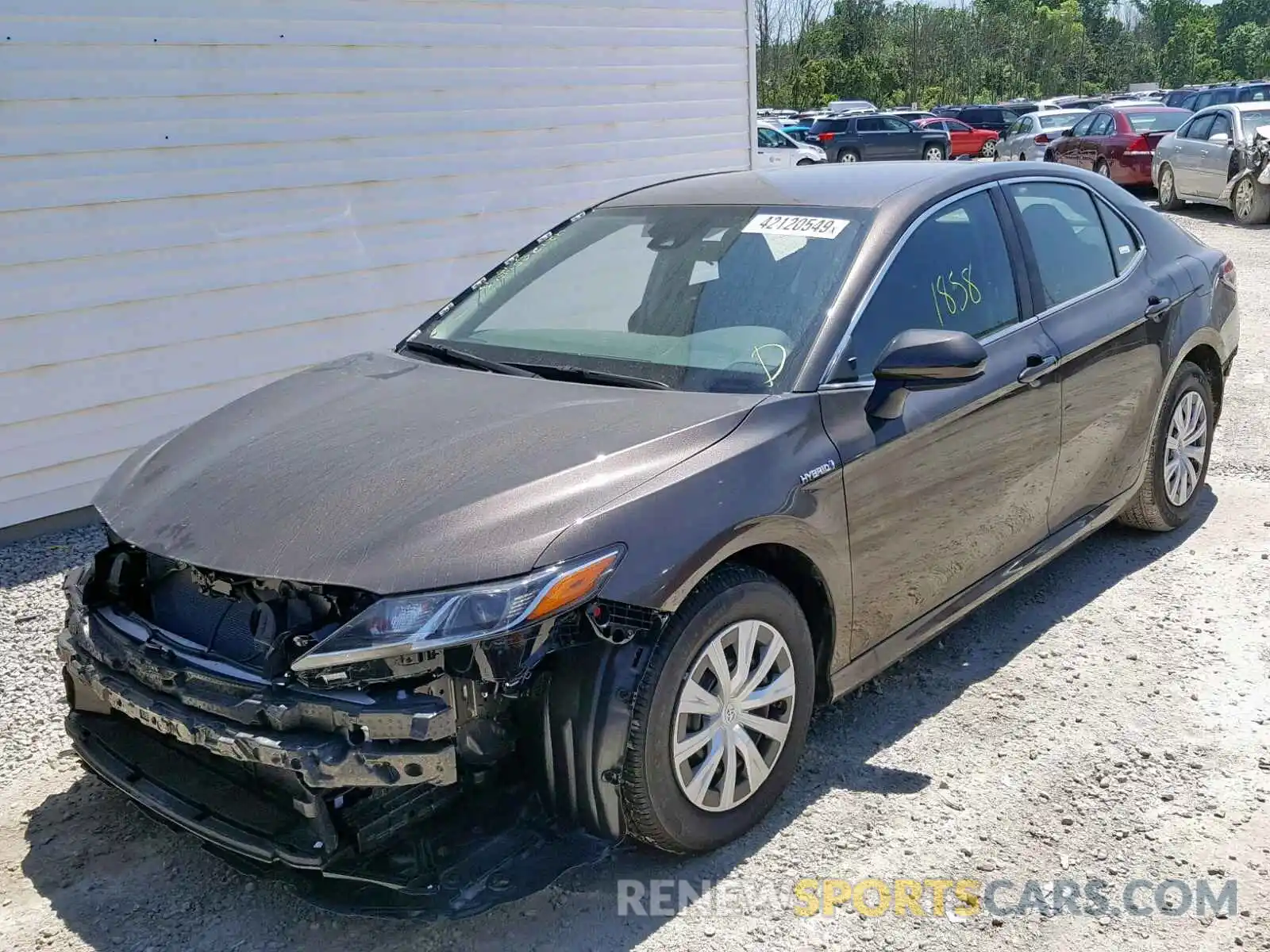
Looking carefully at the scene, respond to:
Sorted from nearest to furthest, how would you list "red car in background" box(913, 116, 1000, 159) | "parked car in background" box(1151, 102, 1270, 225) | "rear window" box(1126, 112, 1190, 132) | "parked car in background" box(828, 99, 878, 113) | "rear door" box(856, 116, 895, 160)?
"parked car in background" box(1151, 102, 1270, 225)
"rear window" box(1126, 112, 1190, 132)
"rear door" box(856, 116, 895, 160)
"red car in background" box(913, 116, 1000, 159)
"parked car in background" box(828, 99, 878, 113)

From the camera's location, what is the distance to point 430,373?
385 cm

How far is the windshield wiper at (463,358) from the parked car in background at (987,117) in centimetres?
3400

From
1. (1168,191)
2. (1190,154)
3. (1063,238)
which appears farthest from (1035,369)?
(1168,191)

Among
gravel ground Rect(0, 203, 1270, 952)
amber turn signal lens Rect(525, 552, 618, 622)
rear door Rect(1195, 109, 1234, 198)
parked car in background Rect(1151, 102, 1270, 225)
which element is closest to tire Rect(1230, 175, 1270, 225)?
parked car in background Rect(1151, 102, 1270, 225)

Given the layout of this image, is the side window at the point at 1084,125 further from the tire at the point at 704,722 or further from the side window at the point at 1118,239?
the tire at the point at 704,722

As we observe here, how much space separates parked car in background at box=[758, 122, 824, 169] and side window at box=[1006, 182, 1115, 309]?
17670 mm

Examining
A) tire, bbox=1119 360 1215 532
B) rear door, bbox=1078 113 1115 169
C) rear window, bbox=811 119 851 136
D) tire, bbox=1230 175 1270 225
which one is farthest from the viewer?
rear window, bbox=811 119 851 136

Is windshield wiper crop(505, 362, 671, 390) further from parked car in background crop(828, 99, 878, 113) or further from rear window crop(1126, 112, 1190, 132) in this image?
parked car in background crop(828, 99, 878, 113)

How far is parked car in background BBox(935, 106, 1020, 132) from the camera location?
117 feet

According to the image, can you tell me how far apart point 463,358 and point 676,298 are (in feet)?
2.41

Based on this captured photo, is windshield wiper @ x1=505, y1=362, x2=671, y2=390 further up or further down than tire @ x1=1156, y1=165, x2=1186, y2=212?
further down

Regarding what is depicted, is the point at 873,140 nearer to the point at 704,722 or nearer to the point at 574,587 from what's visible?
the point at 704,722

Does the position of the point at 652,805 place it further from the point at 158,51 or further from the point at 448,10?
the point at 448,10

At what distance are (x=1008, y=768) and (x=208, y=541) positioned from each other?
7.75 feet
